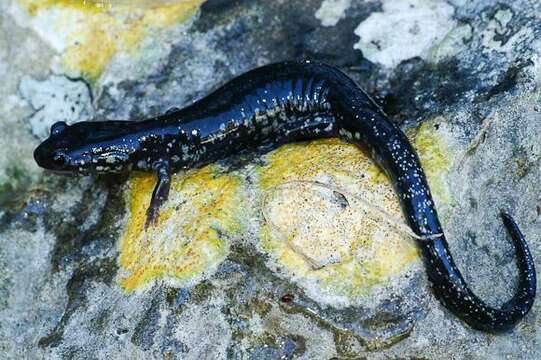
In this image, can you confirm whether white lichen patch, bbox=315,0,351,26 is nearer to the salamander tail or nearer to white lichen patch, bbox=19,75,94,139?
white lichen patch, bbox=19,75,94,139

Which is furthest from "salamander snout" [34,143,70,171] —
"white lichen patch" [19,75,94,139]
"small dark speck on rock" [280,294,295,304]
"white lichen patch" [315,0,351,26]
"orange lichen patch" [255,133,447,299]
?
"white lichen patch" [315,0,351,26]

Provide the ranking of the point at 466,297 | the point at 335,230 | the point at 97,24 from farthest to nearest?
the point at 97,24, the point at 335,230, the point at 466,297

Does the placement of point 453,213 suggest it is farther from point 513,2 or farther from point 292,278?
point 513,2

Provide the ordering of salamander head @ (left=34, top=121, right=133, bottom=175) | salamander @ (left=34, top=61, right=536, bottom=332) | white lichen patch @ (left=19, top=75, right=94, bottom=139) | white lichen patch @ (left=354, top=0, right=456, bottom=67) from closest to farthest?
salamander @ (left=34, top=61, right=536, bottom=332), salamander head @ (left=34, top=121, right=133, bottom=175), white lichen patch @ (left=354, top=0, right=456, bottom=67), white lichen patch @ (left=19, top=75, right=94, bottom=139)

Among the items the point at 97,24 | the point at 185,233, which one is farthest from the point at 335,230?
the point at 97,24

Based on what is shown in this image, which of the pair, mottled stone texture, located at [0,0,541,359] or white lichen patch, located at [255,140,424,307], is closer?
mottled stone texture, located at [0,0,541,359]

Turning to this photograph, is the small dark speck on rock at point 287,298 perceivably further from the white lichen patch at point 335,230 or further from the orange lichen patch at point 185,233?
the orange lichen patch at point 185,233

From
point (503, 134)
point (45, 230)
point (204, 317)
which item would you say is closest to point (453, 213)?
point (503, 134)

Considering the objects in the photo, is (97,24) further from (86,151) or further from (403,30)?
(403,30)
